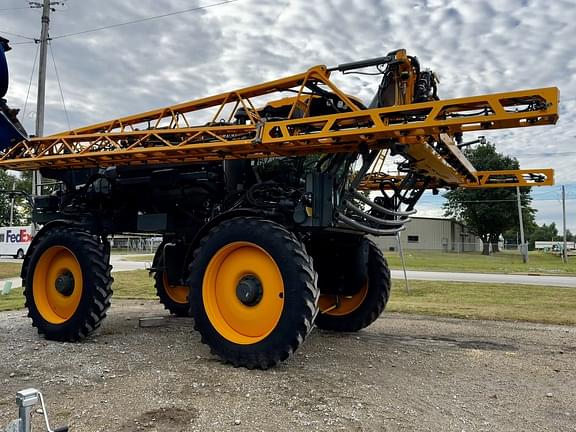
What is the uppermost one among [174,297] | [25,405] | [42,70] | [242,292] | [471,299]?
[42,70]

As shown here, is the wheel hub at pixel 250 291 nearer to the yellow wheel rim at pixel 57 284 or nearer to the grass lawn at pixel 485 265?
the yellow wheel rim at pixel 57 284

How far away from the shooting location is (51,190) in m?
9.02

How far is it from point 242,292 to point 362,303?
8.14ft

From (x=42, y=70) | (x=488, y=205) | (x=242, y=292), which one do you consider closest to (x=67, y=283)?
(x=242, y=292)

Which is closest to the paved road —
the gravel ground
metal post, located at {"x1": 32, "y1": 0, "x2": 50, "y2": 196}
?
the gravel ground

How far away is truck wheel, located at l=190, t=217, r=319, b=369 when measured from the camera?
17.7 ft

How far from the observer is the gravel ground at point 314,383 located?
13.6ft

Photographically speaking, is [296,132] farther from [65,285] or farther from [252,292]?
[65,285]

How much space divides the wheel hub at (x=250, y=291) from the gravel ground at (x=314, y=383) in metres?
A: 0.77

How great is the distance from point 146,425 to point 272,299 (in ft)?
6.67

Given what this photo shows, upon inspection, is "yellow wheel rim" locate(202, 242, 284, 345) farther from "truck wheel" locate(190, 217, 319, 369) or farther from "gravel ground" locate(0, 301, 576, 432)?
"gravel ground" locate(0, 301, 576, 432)

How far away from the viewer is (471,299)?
13070 mm

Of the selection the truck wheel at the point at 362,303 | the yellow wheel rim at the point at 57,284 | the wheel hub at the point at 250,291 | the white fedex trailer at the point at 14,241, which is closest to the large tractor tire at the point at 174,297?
the yellow wheel rim at the point at 57,284

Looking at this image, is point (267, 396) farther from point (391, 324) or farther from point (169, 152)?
point (391, 324)
